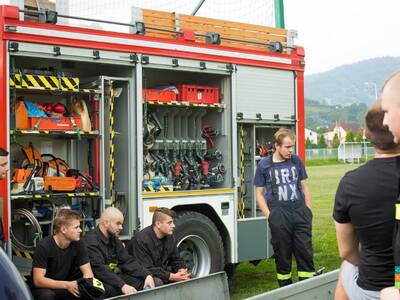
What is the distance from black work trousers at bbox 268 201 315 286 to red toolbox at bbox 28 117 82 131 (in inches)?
85.9

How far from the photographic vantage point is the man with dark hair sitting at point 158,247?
6.73 metres

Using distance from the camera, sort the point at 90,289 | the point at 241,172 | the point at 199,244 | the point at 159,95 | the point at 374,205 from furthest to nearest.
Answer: the point at 241,172, the point at 199,244, the point at 159,95, the point at 90,289, the point at 374,205

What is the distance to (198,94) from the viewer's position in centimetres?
819

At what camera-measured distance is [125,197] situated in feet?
24.2

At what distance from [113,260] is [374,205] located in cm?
404

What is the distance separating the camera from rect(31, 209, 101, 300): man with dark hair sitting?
18.7ft

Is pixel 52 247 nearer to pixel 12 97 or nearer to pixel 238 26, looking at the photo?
pixel 12 97

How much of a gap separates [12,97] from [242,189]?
3.39 metres

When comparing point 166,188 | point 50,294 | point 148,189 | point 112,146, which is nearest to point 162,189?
point 166,188

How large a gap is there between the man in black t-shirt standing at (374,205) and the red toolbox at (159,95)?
470 cm

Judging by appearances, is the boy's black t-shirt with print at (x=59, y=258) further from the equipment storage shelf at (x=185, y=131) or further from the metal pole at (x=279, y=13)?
the metal pole at (x=279, y=13)

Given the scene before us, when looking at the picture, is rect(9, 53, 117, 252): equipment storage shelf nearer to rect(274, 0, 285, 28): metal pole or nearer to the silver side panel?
the silver side panel

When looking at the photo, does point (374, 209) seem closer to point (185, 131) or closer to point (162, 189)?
point (162, 189)

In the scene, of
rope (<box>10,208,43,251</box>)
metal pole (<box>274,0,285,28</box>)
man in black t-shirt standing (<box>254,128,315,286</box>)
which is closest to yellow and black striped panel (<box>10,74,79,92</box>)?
rope (<box>10,208,43,251</box>)
